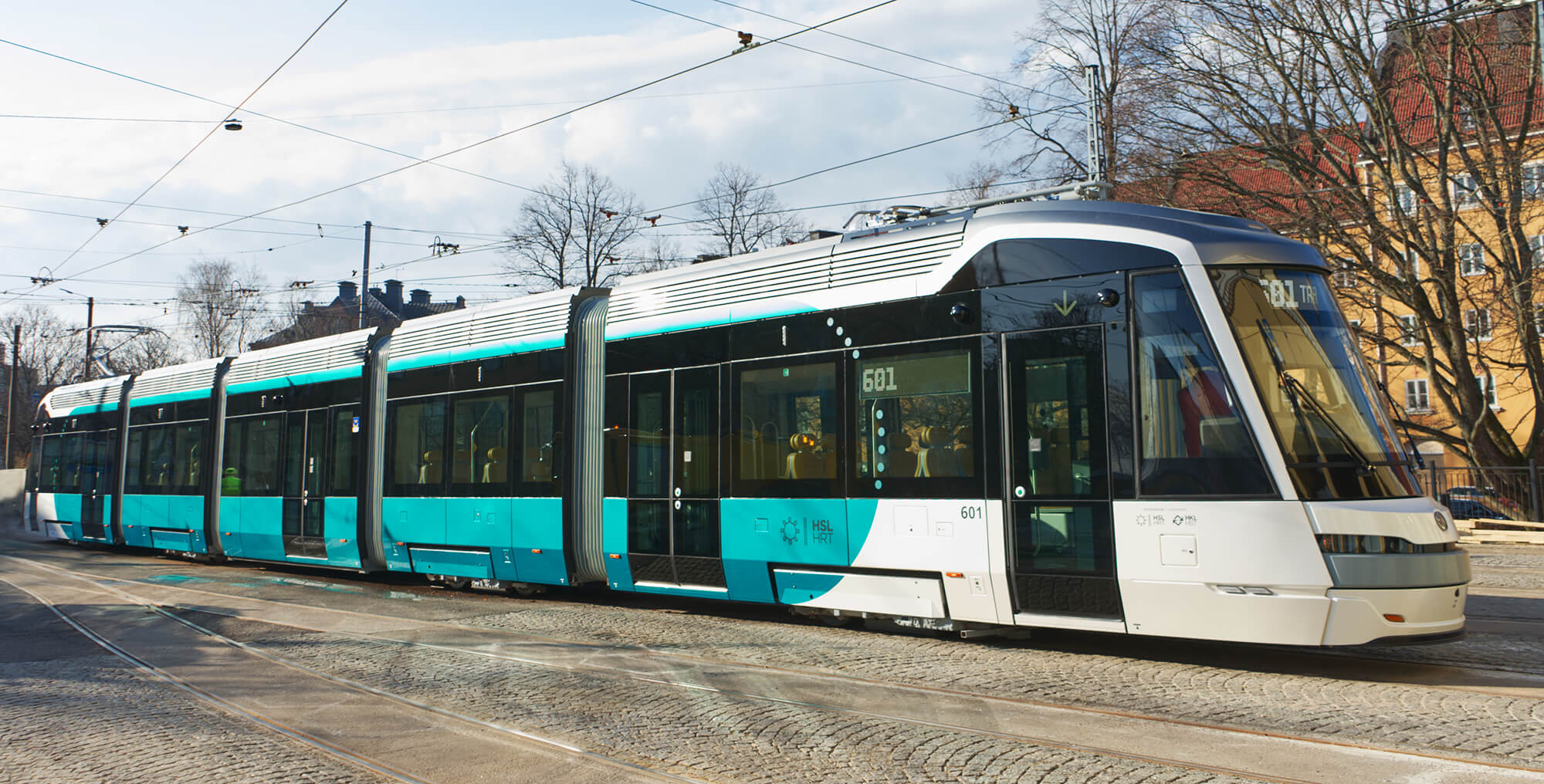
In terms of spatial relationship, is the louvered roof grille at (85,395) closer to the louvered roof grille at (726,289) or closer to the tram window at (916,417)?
the louvered roof grille at (726,289)

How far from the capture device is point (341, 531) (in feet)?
50.4

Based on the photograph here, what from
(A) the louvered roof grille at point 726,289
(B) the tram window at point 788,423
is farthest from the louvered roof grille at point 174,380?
(B) the tram window at point 788,423

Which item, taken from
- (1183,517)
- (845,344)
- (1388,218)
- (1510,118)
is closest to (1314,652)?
(1183,517)

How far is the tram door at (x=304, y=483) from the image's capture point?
52.3 ft

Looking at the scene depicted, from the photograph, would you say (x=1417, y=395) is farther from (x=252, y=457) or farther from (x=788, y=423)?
(x=252, y=457)

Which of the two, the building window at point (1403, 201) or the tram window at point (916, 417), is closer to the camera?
the tram window at point (916, 417)

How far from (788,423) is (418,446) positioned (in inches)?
251

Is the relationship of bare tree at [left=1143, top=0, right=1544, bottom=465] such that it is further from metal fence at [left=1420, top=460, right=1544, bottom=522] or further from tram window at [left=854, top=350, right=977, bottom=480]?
tram window at [left=854, top=350, right=977, bottom=480]

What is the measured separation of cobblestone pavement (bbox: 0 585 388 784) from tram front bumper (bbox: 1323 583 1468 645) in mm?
5615

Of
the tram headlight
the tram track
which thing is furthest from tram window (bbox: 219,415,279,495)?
the tram headlight

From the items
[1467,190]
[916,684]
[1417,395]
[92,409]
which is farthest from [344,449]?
[1417,395]

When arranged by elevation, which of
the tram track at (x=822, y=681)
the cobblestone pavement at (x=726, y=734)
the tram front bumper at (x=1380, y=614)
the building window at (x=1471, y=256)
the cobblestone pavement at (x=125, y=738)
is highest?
the building window at (x=1471, y=256)

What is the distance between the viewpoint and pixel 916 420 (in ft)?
29.2

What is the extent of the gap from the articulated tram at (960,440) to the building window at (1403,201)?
16352 millimetres
